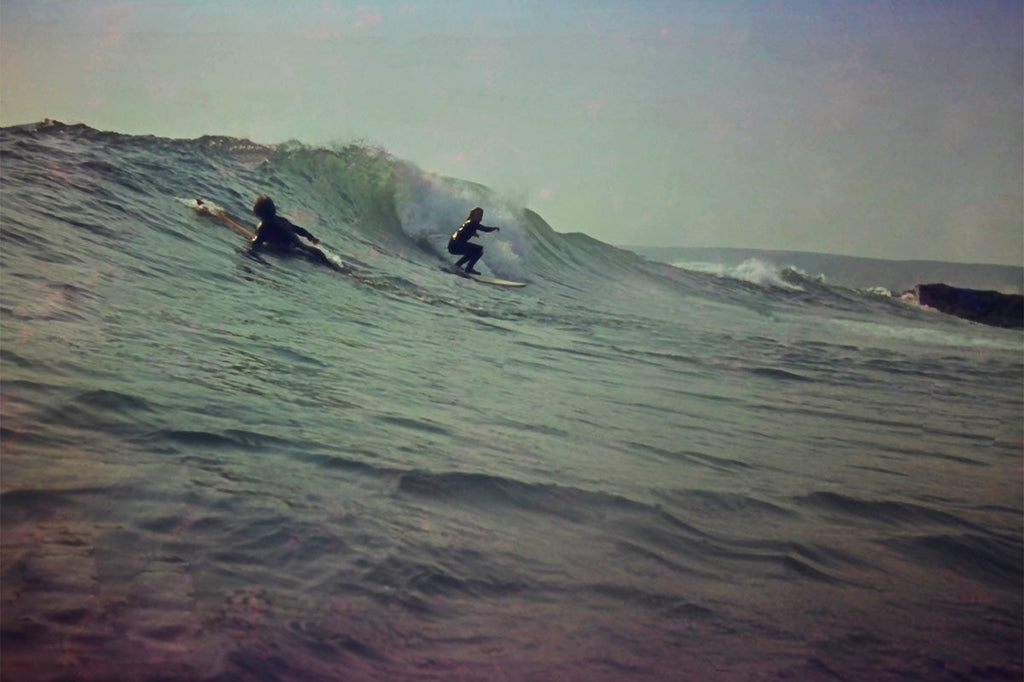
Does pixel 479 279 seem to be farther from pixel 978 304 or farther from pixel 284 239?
pixel 978 304

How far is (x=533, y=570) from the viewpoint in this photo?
8.85 ft

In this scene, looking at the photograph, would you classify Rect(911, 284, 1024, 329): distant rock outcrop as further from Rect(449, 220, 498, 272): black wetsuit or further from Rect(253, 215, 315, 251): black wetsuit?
Rect(253, 215, 315, 251): black wetsuit

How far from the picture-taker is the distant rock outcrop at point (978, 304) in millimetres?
24359

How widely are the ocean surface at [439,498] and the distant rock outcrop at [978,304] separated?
60.2 ft

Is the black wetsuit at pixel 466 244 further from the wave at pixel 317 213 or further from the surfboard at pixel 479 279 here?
the wave at pixel 317 213

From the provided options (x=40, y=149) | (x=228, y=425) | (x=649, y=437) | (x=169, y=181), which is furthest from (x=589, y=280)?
(x=228, y=425)

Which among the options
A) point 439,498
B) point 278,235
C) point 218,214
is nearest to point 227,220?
point 218,214

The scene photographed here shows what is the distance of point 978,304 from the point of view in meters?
25.4

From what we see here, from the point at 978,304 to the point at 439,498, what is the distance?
2626 cm

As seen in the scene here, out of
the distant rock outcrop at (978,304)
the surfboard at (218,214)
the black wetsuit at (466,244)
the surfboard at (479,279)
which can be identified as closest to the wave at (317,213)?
the surfboard at (218,214)

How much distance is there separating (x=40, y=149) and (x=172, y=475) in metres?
10.4

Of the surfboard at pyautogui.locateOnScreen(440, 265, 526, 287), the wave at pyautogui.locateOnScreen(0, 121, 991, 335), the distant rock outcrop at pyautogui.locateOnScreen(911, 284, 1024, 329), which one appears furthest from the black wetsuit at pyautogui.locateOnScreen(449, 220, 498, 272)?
the distant rock outcrop at pyautogui.locateOnScreen(911, 284, 1024, 329)

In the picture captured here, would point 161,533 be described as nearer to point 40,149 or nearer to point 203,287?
point 203,287

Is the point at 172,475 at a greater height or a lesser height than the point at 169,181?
lesser
